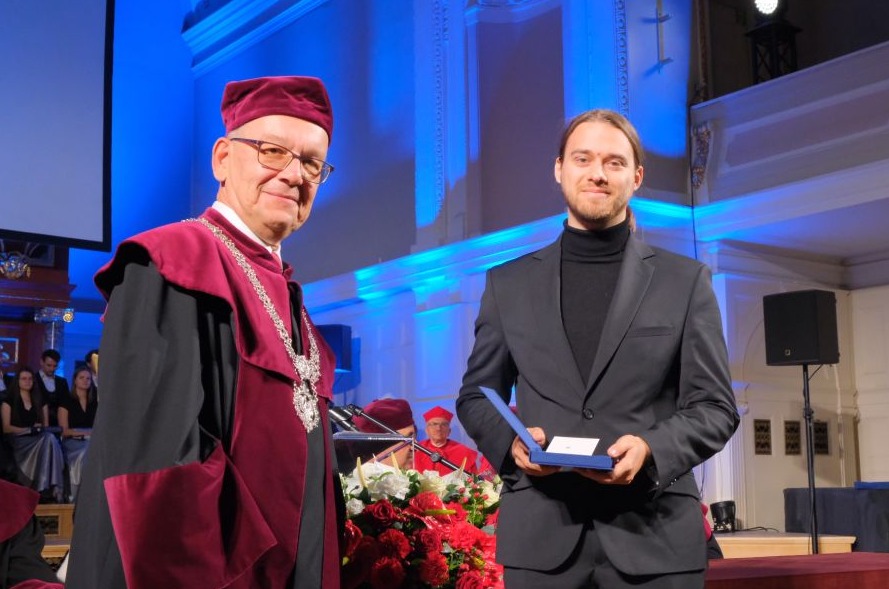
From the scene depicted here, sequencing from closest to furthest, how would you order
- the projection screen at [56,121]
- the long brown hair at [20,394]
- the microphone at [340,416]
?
the microphone at [340,416] < the long brown hair at [20,394] < the projection screen at [56,121]

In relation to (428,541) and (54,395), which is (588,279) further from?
(54,395)

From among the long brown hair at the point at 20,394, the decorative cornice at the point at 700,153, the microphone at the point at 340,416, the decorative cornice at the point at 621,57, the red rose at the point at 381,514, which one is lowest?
the red rose at the point at 381,514

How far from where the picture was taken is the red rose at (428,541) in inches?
97.0

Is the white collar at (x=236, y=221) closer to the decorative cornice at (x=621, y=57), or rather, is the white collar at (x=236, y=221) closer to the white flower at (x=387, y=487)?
the white flower at (x=387, y=487)

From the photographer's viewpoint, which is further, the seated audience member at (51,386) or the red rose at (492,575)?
the seated audience member at (51,386)

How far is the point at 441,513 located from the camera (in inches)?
101

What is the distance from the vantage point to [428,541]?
2469 mm

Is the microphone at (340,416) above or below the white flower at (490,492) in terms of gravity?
above

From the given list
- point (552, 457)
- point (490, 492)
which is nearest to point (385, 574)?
point (490, 492)

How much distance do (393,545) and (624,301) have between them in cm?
86

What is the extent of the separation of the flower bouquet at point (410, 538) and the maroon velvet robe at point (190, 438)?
554mm

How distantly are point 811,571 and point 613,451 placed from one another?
1153 mm

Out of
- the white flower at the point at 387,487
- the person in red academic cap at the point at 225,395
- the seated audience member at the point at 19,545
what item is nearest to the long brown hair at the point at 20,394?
the seated audience member at the point at 19,545

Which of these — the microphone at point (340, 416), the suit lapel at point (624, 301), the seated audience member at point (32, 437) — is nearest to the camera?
the suit lapel at point (624, 301)
